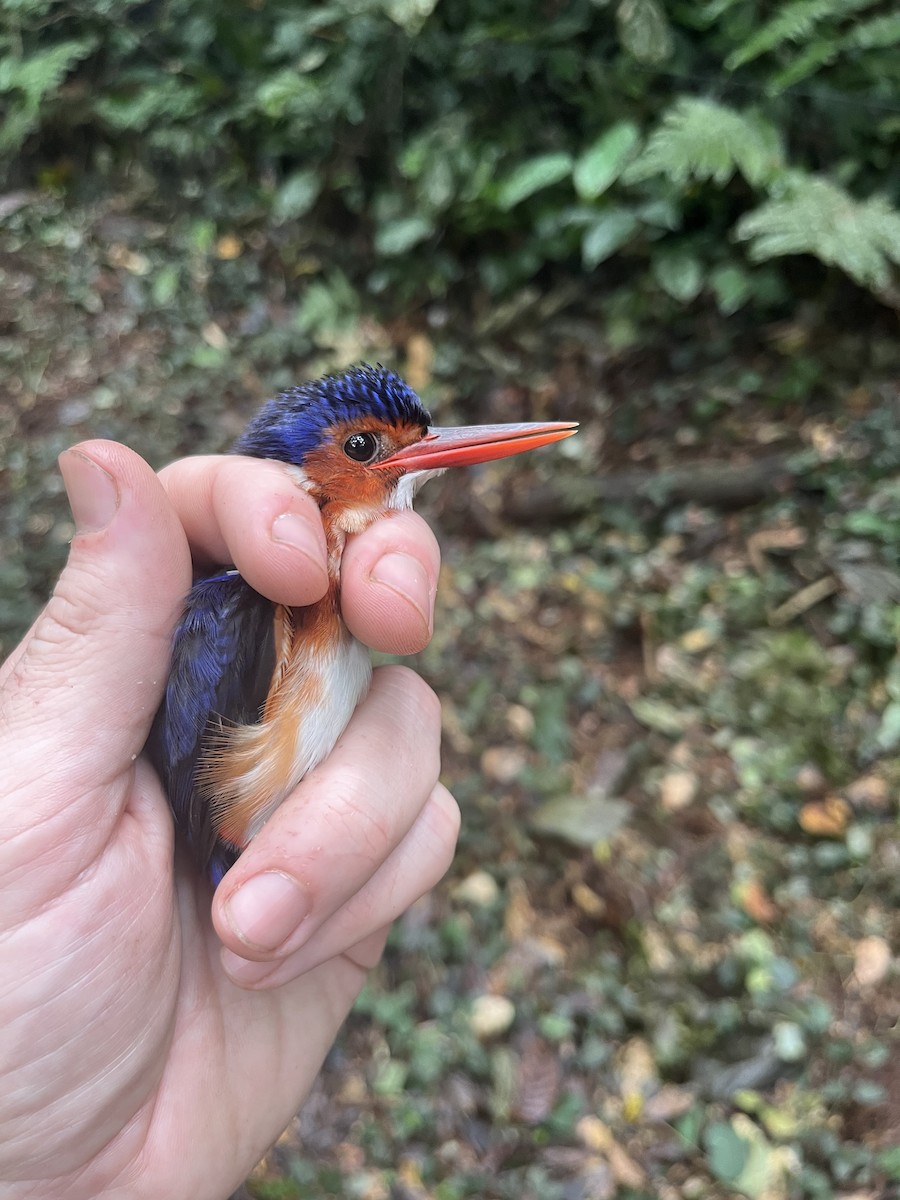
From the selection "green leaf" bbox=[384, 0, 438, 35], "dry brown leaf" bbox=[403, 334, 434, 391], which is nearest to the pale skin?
"dry brown leaf" bbox=[403, 334, 434, 391]

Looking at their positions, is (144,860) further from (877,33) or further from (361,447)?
(877,33)

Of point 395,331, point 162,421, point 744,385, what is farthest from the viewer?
point 395,331

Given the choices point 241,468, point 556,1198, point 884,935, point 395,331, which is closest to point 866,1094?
point 884,935

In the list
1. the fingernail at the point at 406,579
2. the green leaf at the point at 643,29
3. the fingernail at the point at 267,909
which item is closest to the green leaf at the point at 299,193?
the green leaf at the point at 643,29

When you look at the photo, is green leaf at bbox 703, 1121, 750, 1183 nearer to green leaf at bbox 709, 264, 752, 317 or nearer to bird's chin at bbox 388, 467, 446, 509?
bird's chin at bbox 388, 467, 446, 509

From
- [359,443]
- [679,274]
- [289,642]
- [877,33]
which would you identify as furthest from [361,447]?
[877,33]

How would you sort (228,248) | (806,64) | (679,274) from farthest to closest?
(228,248) < (679,274) < (806,64)

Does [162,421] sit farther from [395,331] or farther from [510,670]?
[510,670]
